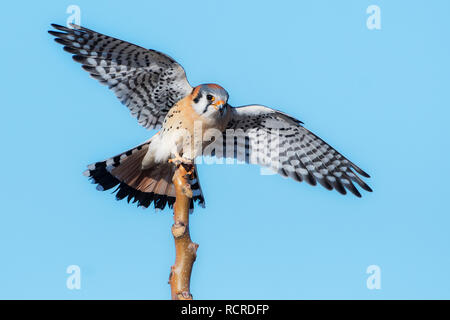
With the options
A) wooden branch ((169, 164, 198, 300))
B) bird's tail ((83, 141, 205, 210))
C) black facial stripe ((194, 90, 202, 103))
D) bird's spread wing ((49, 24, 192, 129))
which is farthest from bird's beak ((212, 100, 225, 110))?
wooden branch ((169, 164, 198, 300))

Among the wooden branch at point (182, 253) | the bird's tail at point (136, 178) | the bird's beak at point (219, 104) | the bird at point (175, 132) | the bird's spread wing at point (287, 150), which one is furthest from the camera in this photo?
the bird's spread wing at point (287, 150)

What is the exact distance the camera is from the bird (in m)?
5.44

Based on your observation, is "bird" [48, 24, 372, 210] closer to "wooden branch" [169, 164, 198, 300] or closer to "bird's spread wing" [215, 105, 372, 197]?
"bird's spread wing" [215, 105, 372, 197]

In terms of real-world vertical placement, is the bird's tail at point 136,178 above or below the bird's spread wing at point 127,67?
below

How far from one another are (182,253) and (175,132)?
2.37 m

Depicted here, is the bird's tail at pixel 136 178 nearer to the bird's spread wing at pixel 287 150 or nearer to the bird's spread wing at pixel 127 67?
the bird's spread wing at pixel 127 67

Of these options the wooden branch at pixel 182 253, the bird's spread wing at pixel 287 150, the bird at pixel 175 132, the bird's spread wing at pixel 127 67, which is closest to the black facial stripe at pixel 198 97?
the bird at pixel 175 132

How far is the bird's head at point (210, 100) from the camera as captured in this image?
5262 millimetres

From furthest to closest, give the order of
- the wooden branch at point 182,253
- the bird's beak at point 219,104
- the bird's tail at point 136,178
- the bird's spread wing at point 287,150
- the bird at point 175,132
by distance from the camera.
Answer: the bird's spread wing at point 287,150, the bird's tail at point 136,178, the bird at point 175,132, the bird's beak at point 219,104, the wooden branch at point 182,253

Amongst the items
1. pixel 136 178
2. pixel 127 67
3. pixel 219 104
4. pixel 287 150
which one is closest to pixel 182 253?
pixel 219 104

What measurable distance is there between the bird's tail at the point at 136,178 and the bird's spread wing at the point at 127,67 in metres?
0.45

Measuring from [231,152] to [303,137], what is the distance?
800mm

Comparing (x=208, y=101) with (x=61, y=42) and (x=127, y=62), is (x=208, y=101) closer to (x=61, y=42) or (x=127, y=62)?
(x=127, y=62)
